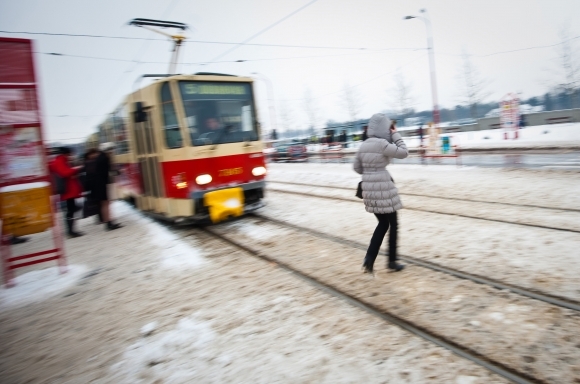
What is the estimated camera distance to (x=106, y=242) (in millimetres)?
8109

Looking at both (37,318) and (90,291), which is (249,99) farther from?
(37,318)

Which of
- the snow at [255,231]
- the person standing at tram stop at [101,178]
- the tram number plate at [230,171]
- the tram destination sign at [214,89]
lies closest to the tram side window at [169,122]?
the tram destination sign at [214,89]

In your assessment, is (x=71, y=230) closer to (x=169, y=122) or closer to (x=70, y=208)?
(x=70, y=208)

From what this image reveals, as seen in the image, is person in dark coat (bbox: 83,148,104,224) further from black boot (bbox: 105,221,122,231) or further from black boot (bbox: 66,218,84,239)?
black boot (bbox: 105,221,122,231)

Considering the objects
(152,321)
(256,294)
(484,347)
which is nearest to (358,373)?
(484,347)

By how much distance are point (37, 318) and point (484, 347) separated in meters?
4.87

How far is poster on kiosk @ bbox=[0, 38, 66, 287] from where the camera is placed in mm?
5430

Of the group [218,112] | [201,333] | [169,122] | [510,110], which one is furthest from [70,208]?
[510,110]

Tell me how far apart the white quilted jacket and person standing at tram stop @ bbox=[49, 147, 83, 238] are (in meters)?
7.44

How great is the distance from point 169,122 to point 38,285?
151 inches

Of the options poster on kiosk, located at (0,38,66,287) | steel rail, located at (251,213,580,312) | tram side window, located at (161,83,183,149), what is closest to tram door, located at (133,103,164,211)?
tram side window, located at (161,83,183,149)

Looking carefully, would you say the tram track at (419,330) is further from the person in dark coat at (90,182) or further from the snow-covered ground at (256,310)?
the person in dark coat at (90,182)

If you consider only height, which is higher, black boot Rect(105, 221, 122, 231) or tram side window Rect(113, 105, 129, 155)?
tram side window Rect(113, 105, 129, 155)

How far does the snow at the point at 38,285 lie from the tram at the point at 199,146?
2398 mm
